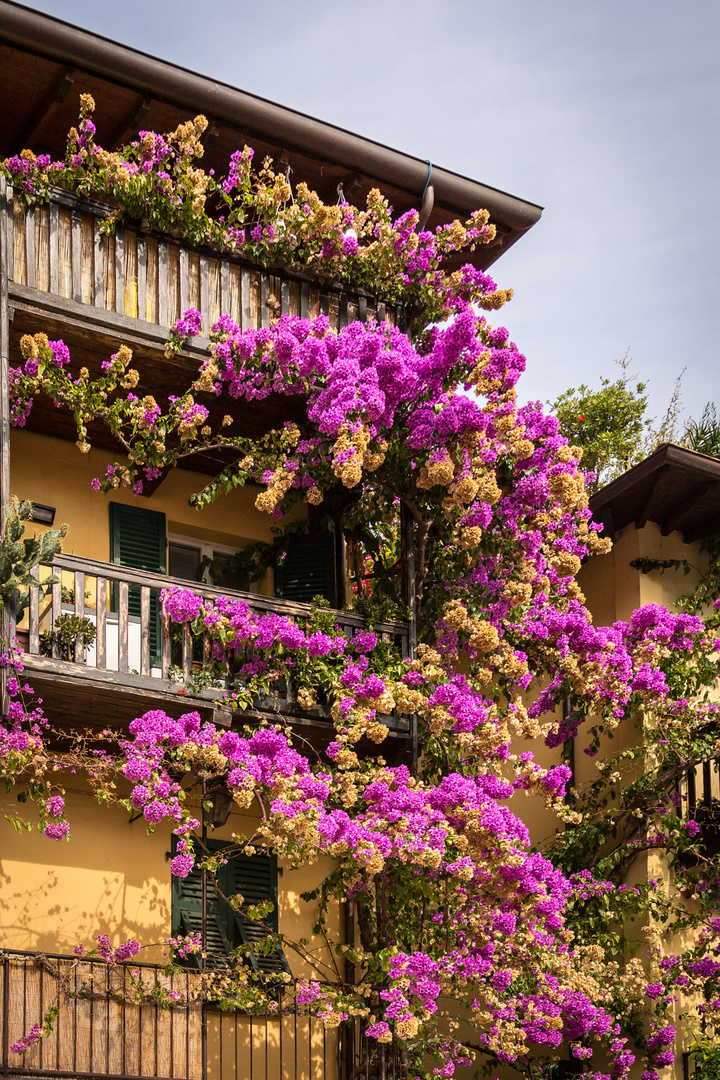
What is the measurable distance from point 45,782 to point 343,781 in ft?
7.97

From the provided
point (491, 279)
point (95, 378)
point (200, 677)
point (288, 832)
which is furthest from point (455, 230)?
point (288, 832)

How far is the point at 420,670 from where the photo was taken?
13516mm

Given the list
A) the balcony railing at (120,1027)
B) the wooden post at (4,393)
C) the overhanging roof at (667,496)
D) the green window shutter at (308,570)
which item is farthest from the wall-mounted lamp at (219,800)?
the overhanging roof at (667,496)

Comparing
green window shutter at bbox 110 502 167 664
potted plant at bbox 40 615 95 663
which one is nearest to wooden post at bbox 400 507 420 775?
green window shutter at bbox 110 502 167 664

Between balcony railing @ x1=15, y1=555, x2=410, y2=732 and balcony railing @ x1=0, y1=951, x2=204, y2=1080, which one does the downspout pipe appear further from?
balcony railing @ x1=0, y1=951, x2=204, y2=1080

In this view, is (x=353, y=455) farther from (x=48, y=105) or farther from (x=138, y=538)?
(x=48, y=105)

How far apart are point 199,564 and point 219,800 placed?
313 cm

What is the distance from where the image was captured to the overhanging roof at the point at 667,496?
1584 cm

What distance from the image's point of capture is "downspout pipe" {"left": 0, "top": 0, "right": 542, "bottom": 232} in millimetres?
13141

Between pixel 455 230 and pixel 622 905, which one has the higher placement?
pixel 455 230

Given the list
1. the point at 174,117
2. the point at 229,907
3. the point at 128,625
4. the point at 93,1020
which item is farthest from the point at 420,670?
the point at 174,117

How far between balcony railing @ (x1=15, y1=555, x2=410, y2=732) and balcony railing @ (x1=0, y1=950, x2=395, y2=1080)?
7.63 ft

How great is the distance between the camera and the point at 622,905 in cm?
1504

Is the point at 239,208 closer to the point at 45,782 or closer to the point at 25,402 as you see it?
the point at 25,402
